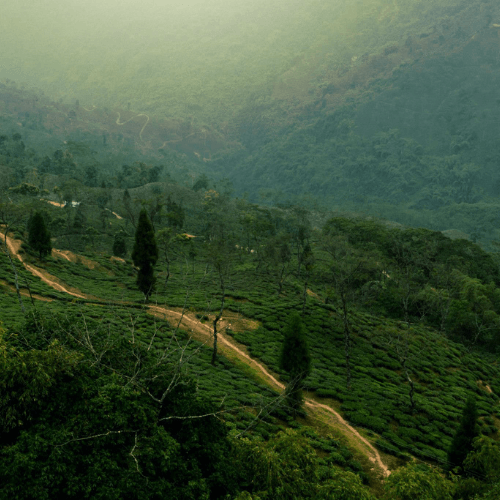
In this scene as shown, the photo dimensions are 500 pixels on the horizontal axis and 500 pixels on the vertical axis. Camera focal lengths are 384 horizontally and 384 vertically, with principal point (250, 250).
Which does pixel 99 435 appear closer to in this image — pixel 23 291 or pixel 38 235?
pixel 23 291

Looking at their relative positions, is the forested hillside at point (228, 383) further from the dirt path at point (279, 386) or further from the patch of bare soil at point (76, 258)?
the patch of bare soil at point (76, 258)

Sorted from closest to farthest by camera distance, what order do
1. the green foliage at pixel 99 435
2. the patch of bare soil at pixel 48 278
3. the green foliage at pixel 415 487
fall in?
the green foliage at pixel 99 435 → the green foliage at pixel 415 487 → the patch of bare soil at pixel 48 278

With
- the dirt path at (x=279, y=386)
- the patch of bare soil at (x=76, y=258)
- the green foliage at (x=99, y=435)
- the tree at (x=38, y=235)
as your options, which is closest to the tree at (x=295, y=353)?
the dirt path at (x=279, y=386)

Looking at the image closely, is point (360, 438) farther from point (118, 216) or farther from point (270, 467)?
point (118, 216)

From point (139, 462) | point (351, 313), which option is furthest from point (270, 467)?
point (351, 313)

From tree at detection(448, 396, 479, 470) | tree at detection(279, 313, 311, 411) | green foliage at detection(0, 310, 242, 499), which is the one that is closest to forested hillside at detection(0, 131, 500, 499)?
green foliage at detection(0, 310, 242, 499)

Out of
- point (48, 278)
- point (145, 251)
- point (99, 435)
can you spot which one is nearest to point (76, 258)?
point (48, 278)
